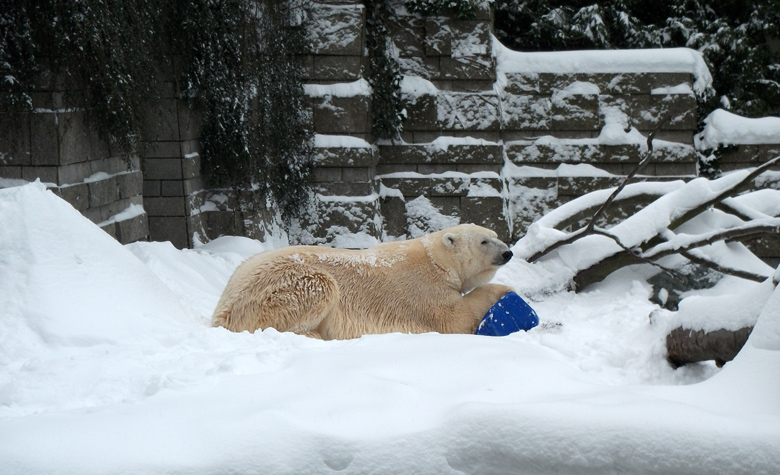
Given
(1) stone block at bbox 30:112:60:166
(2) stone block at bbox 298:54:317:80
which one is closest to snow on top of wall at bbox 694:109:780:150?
(2) stone block at bbox 298:54:317:80

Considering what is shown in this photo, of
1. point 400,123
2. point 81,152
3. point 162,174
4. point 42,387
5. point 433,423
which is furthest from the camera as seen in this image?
point 400,123

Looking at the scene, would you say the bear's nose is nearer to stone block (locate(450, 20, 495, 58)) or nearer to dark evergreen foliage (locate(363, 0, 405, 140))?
dark evergreen foliage (locate(363, 0, 405, 140))

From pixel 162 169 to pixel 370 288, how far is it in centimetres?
331

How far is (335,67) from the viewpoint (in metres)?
7.66

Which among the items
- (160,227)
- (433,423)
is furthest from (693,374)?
(160,227)

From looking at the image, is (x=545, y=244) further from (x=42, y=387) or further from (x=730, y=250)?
(x=42, y=387)

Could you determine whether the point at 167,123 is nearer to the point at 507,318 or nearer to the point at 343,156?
the point at 343,156

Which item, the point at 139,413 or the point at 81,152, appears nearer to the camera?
the point at 139,413

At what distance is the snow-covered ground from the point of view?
1.85 metres

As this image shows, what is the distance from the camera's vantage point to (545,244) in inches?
206

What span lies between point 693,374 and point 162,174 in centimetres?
493

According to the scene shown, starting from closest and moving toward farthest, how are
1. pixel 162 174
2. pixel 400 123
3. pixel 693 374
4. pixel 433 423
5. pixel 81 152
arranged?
pixel 433 423, pixel 693 374, pixel 81 152, pixel 162 174, pixel 400 123

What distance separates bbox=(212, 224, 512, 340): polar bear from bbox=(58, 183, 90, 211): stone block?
5.26ft

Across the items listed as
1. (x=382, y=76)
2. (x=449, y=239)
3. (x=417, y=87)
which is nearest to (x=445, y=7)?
(x=417, y=87)
